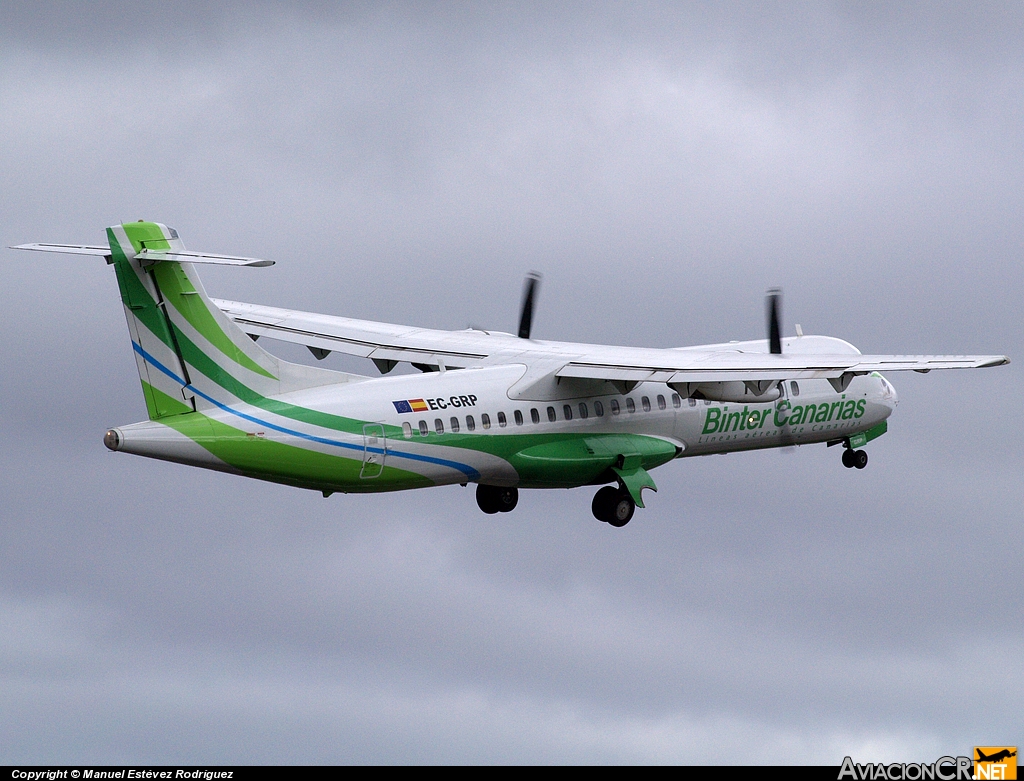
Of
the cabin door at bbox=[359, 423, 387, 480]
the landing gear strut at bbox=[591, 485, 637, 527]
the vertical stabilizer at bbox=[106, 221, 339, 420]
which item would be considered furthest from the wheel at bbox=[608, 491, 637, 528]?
the vertical stabilizer at bbox=[106, 221, 339, 420]

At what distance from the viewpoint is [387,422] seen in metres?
38.4

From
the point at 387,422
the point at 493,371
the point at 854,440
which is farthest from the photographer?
the point at 854,440

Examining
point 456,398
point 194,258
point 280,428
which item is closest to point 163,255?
point 194,258

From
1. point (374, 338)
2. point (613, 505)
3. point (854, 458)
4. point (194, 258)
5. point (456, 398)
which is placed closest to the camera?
point (194, 258)

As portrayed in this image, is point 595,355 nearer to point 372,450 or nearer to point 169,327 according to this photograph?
point 372,450

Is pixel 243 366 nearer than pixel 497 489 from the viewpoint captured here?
Yes

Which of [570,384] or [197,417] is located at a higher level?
[570,384]

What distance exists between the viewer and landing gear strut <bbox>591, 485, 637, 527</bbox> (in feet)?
140

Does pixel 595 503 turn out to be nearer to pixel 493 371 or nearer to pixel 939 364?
pixel 493 371

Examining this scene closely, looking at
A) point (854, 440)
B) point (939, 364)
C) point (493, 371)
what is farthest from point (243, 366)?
point (854, 440)

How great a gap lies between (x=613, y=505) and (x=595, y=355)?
373 cm

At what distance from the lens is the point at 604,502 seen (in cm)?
4269

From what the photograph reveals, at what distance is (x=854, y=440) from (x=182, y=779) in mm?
25177

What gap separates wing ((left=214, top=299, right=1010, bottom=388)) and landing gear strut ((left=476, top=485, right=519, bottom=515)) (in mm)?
3239
